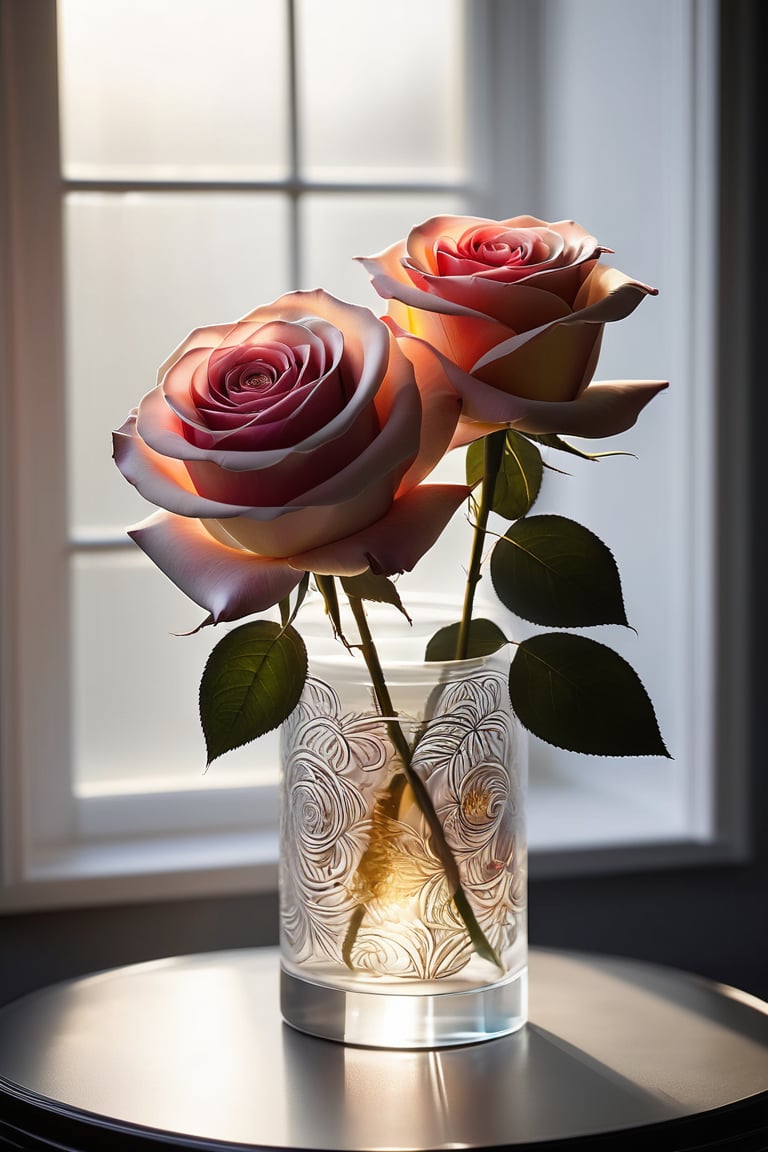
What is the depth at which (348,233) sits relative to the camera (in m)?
1.46

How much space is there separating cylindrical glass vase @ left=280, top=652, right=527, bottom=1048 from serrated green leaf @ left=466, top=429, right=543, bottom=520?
0.09 metres

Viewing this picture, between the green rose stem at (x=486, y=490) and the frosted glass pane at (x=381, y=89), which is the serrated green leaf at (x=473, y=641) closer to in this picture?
the green rose stem at (x=486, y=490)

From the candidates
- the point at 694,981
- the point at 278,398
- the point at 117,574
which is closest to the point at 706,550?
the point at 694,981

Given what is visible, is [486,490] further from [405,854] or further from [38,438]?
[38,438]

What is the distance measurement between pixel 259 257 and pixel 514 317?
2.73 ft

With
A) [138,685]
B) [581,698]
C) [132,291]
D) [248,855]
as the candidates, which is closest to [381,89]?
[132,291]

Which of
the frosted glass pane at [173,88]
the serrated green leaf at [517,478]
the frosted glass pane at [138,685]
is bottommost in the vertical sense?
the frosted glass pane at [138,685]

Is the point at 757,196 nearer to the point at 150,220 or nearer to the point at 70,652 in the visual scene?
the point at 150,220

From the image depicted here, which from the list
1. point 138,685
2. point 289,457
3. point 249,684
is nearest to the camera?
point 289,457

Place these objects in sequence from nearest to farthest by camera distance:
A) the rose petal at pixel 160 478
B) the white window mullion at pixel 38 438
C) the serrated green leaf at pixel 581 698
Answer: the rose petal at pixel 160 478
the serrated green leaf at pixel 581 698
the white window mullion at pixel 38 438

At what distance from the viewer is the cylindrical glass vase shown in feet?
2.40

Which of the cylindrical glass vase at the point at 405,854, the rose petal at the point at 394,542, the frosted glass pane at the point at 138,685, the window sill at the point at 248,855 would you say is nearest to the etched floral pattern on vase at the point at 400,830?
the cylindrical glass vase at the point at 405,854

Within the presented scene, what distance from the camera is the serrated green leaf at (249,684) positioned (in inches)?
27.4

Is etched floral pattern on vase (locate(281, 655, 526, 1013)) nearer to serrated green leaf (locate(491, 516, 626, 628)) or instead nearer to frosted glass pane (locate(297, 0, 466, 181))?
serrated green leaf (locate(491, 516, 626, 628))
